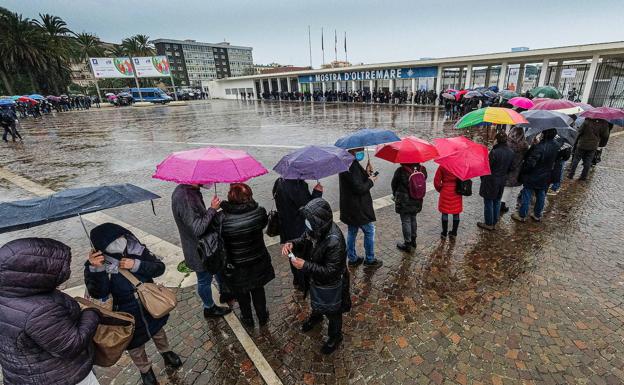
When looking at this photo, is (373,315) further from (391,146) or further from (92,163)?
(92,163)

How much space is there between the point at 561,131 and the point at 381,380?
→ 587cm

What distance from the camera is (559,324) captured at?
3168mm

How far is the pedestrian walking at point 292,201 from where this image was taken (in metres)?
3.28

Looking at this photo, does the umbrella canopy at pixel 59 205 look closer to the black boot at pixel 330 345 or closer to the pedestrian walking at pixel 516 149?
the black boot at pixel 330 345

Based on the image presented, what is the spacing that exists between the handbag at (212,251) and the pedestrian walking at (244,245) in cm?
7

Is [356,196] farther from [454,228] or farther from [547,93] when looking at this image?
[547,93]

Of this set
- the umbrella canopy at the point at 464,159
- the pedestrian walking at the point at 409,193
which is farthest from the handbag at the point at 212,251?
the umbrella canopy at the point at 464,159

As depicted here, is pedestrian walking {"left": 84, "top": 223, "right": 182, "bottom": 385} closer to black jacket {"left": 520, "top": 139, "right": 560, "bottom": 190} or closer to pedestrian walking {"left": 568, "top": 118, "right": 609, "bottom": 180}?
black jacket {"left": 520, "top": 139, "right": 560, "bottom": 190}

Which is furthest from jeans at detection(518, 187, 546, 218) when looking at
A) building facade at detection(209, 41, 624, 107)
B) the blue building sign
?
the blue building sign

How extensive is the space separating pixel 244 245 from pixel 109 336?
1161 millimetres

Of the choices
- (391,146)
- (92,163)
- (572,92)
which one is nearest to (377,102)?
(572,92)

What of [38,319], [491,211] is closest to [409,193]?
[491,211]

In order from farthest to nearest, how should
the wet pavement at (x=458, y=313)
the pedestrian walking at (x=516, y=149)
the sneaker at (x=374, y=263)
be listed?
the pedestrian walking at (x=516, y=149) < the sneaker at (x=374, y=263) < the wet pavement at (x=458, y=313)

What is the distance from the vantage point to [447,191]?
458cm
